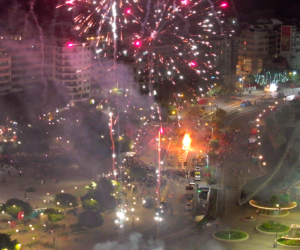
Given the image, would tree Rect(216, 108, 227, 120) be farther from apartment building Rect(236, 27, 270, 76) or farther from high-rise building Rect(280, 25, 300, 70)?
high-rise building Rect(280, 25, 300, 70)

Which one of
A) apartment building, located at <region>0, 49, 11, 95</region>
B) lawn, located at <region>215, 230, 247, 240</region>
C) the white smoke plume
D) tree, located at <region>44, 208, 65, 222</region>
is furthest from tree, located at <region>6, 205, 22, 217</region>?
apartment building, located at <region>0, 49, 11, 95</region>

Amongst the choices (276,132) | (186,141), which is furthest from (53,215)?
(276,132)

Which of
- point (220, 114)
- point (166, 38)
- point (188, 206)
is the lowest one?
point (188, 206)

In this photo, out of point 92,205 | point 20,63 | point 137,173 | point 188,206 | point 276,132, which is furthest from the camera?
point 20,63

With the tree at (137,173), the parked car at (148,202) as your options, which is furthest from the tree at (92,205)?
the tree at (137,173)

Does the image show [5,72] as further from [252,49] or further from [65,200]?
[252,49]

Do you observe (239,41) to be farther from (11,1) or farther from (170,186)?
(170,186)

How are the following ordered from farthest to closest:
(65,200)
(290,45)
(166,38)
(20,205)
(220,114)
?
(290,45) → (220,114) → (166,38) → (65,200) → (20,205)

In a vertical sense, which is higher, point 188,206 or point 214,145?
point 214,145
